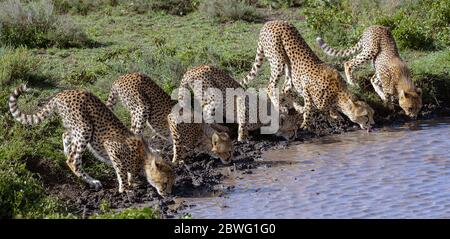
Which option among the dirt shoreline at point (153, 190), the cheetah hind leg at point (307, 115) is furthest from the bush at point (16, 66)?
the cheetah hind leg at point (307, 115)

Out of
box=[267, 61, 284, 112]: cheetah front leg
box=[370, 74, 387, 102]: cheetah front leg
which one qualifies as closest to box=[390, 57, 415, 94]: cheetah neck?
box=[370, 74, 387, 102]: cheetah front leg

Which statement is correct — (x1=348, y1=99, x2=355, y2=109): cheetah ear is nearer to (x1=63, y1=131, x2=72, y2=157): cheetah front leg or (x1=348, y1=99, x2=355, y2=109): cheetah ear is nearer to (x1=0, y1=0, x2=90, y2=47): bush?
(x1=63, y1=131, x2=72, y2=157): cheetah front leg

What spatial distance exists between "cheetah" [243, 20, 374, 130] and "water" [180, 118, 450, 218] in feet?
1.16

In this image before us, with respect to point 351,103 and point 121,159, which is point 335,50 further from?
point 121,159

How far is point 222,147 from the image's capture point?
39.0 ft

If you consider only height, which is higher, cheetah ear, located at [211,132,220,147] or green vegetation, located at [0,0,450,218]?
green vegetation, located at [0,0,450,218]

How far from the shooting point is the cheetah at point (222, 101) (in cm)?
1273

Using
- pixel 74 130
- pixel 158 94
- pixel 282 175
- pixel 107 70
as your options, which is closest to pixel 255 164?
pixel 282 175

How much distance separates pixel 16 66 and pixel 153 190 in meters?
3.29

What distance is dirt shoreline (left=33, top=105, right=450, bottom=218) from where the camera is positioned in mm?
10500

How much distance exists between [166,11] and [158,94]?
584 centimetres

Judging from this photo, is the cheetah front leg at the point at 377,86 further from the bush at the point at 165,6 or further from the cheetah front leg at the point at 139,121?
the bush at the point at 165,6

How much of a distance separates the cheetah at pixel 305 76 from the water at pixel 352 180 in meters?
0.35

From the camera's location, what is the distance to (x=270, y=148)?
1267 cm
